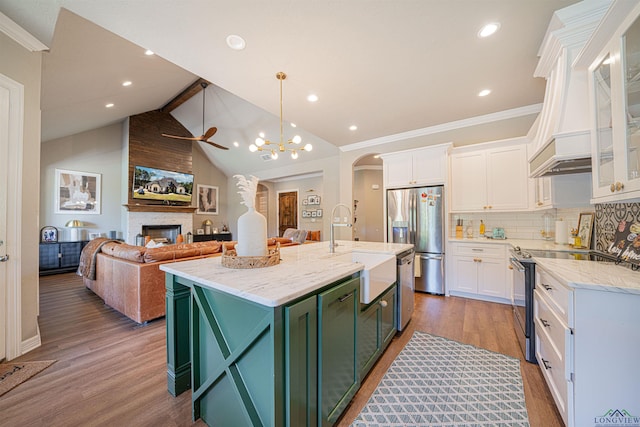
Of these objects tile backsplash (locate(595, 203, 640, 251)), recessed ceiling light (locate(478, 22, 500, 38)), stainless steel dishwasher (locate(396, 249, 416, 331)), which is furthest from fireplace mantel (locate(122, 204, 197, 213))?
tile backsplash (locate(595, 203, 640, 251))

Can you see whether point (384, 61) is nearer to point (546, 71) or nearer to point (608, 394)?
point (546, 71)

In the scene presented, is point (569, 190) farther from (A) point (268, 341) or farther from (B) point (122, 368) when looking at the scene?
(B) point (122, 368)

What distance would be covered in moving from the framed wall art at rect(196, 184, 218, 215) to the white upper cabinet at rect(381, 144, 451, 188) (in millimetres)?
7039

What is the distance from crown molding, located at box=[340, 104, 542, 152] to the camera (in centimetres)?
339

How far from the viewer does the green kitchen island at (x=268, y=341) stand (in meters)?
1.05

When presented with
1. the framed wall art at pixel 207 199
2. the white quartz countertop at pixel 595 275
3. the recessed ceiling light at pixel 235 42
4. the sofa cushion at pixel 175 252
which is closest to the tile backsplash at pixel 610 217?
the white quartz countertop at pixel 595 275

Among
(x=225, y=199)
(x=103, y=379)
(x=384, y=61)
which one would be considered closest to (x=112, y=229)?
(x=225, y=199)

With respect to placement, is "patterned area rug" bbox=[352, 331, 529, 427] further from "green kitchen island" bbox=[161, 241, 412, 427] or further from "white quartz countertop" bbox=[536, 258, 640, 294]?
"white quartz countertop" bbox=[536, 258, 640, 294]

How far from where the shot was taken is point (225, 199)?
9430 mm

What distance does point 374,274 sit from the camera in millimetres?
1751

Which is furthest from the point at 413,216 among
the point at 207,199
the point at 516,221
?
the point at 207,199

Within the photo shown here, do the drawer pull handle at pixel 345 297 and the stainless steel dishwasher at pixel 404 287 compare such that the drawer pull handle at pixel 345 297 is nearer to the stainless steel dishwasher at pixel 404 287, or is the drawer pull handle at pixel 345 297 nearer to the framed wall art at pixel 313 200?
the stainless steel dishwasher at pixel 404 287

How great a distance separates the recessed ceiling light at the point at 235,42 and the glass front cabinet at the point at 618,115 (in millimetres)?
2587

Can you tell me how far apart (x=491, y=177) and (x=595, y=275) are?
8.54ft
